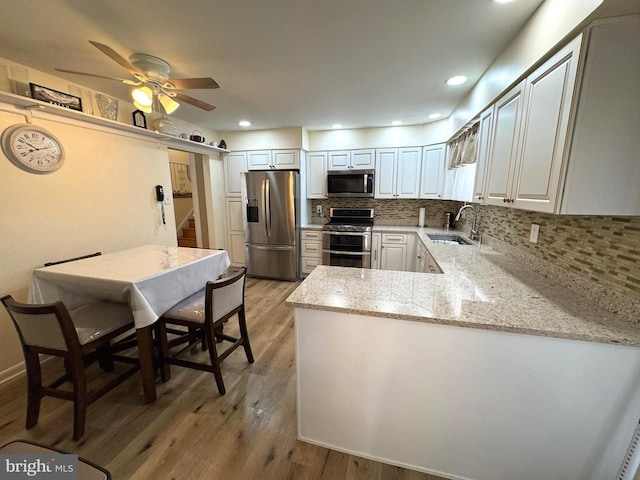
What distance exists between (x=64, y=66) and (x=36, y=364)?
2.23m

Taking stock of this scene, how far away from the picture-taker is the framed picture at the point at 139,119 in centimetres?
274

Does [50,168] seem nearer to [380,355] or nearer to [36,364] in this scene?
[36,364]

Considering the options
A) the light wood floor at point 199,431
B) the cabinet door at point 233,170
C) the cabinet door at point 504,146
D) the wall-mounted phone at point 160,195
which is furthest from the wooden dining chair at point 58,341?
the cabinet door at point 233,170

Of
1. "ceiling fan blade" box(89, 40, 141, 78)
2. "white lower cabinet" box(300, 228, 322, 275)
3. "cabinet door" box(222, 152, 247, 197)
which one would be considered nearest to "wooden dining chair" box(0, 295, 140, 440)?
"ceiling fan blade" box(89, 40, 141, 78)

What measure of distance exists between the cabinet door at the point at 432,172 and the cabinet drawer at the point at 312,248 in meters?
1.81

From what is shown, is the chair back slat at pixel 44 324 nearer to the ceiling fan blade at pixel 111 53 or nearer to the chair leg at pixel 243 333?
the chair leg at pixel 243 333

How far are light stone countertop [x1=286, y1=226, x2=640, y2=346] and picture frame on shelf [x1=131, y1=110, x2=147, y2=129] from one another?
273 cm

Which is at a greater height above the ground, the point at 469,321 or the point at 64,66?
the point at 64,66

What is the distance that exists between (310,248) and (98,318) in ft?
9.38

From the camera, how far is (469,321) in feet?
3.44

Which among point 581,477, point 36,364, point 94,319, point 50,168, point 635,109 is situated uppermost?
point 635,109

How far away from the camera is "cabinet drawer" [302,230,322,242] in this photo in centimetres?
410

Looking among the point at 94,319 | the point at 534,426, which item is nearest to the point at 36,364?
the point at 94,319

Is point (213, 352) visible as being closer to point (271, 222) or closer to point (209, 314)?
point (209, 314)
